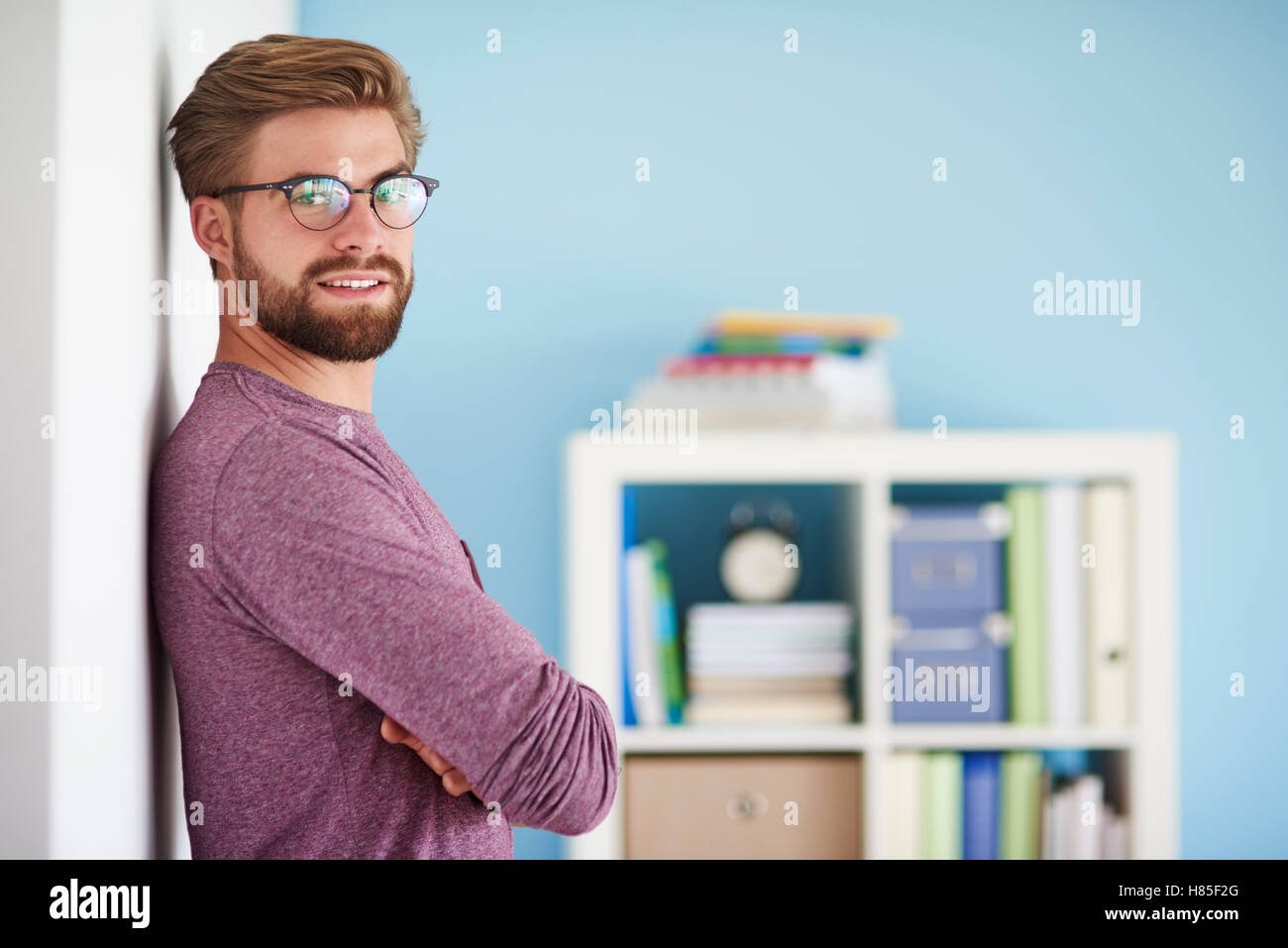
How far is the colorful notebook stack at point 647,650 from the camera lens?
1529mm

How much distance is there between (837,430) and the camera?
61.1 inches

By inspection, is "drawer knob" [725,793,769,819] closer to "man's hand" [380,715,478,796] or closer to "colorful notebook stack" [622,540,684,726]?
"colorful notebook stack" [622,540,684,726]

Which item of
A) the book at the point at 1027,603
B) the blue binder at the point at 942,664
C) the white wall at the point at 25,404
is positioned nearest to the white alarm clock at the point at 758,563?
the blue binder at the point at 942,664

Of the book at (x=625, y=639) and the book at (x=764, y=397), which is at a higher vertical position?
the book at (x=764, y=397)

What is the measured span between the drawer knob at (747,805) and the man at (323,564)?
0.73m

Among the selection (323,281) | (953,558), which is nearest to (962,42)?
(953,558)

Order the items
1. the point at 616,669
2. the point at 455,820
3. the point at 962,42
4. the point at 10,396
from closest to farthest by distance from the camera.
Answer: the point at 10,396 → the point at 455,820 → the point at 616,669 → the point at 962,42

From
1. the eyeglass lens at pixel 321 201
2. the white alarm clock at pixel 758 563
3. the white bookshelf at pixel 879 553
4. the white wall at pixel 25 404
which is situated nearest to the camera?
the white wall at pixel 25 404

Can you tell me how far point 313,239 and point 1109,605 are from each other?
47.4 inches

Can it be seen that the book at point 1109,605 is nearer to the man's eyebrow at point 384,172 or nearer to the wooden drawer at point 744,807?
the wooden drawer at point 744,807
